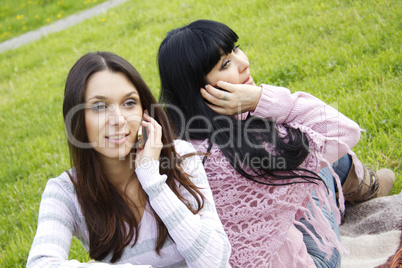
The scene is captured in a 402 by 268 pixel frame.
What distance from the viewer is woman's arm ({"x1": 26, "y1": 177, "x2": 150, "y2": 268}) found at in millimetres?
1858

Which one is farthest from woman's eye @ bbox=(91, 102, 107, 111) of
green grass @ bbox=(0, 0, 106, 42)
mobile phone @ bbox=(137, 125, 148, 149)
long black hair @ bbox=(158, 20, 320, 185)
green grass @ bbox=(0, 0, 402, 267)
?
green grass @ bbox=(0, 0, 106, 42)

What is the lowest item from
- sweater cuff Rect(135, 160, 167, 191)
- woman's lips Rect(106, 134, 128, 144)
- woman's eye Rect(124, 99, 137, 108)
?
sweater cuff Rect(135, 160, 167, 191)

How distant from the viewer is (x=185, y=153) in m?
2.23

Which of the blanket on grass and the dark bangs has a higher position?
the dark bangs

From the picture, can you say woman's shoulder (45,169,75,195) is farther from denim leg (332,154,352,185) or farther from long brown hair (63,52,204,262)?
denim leg (332,154,352,185)

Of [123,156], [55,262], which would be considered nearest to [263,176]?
[123,156]

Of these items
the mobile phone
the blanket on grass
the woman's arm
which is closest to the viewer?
the woman's arm

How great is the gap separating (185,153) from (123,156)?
0.33m

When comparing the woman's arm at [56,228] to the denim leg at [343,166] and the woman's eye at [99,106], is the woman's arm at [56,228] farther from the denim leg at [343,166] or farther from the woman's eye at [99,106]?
the denim leg at [343,166]

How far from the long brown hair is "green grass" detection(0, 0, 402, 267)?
1299 mm

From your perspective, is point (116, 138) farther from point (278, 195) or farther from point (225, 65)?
point (278, 195)

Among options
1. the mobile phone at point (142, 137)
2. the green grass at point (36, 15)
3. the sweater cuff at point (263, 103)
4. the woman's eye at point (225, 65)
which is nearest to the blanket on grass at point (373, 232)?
the sweater cuff at point (263, 103)

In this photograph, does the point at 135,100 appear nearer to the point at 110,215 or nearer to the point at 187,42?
the point at 187,42

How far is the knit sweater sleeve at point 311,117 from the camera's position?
2354 millimetres
